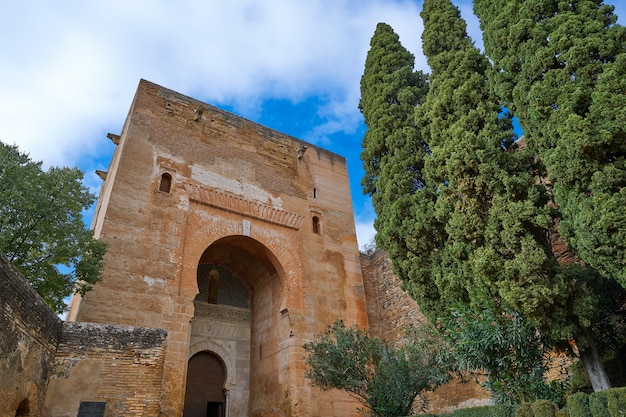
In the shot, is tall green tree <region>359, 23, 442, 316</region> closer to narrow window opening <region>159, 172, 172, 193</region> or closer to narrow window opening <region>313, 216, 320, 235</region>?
narrow window opening <region>313, 216, 320, 235</region>

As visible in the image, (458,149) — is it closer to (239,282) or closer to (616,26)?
(616,26)

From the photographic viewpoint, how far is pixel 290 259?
11375mm

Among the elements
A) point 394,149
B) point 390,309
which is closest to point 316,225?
point 390,309

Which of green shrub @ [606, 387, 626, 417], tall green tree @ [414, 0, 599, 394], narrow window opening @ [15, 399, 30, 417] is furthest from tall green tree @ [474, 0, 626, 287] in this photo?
narrow window opening @ [15, 399, 30, 417]

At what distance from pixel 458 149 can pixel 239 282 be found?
335 inches

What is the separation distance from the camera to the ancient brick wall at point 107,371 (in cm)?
566

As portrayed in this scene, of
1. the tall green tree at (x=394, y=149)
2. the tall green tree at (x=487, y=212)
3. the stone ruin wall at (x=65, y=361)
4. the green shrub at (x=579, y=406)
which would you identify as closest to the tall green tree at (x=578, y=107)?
the tall green tree at (x=487, y=212)

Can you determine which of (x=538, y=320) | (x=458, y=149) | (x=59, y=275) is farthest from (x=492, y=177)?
(x=59, y=275)

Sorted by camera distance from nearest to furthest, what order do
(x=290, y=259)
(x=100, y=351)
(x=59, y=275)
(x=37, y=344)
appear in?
(x=37, y=344) → (x=100, y=351) → (x=59, y=275) → (x=290, y=259)

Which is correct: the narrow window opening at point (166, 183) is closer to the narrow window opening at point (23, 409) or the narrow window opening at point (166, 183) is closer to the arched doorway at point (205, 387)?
the arched doorway at point (205, 387)

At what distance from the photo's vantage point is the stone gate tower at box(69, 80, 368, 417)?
8961 mm

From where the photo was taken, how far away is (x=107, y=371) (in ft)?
19.3

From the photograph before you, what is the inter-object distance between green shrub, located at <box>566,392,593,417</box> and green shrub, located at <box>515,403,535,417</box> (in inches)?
16.2

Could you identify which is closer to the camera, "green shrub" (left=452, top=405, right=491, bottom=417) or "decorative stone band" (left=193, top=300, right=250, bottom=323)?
"green shrub" (left=452, top=405, right=491, bottom=417)
